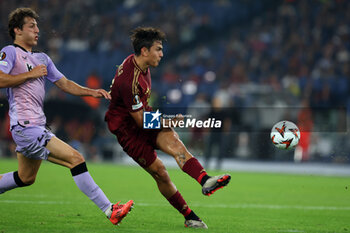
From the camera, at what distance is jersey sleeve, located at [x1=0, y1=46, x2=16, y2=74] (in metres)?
5.55

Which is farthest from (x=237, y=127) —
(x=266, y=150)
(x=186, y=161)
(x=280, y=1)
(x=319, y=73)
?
(x=280, y=1)

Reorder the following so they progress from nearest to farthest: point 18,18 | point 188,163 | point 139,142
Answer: point 188,163 < point 18,18 < point 139,142

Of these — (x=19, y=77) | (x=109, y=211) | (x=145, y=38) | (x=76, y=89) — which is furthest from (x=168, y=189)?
(x=19, y=77)

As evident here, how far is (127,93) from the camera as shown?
5.88 meters

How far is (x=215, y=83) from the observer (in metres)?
20.1

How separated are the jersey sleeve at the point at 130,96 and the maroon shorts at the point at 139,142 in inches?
10.9

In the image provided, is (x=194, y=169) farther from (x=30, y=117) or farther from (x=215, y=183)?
(x=30, y=117)

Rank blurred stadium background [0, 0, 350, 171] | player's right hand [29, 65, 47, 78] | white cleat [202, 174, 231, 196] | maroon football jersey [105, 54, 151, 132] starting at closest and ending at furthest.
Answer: white cleat [202, 174, 231, 196] → player's right hand [29, 65, 47, 78] → maroon football jersey [105, 54, 151, 132] → blurred stadium background [0, 0, 350, 171]

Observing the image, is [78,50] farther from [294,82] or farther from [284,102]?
[294,82]

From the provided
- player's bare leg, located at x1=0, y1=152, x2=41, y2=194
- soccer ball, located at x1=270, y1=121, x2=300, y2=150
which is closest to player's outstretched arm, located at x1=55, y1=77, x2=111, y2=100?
player's bare leg, located at x1=0, y1=152, x2=41, y2=194

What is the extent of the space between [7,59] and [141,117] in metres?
1.42

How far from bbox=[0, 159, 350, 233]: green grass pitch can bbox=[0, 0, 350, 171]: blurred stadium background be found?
1080 millimetres

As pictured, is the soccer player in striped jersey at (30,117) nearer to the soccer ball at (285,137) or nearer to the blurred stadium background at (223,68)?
the soccer ball at (285,137)

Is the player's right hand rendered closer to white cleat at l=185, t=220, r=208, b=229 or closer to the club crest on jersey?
the club crest on jersey
